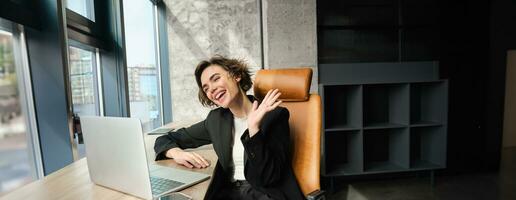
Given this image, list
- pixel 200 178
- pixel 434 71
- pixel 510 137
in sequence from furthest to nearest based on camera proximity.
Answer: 1. pixel 510 137
2. pixel 434 71
3. pixel 200 178

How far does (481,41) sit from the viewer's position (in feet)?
11.2

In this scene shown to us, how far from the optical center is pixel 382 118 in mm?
3428

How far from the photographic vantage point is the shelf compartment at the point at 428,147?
3.17 m

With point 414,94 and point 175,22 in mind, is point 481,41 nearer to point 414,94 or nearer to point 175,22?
point 414,94

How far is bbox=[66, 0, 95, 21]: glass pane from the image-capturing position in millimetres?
1741

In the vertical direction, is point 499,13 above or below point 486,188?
above

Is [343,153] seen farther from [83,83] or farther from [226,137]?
[83,83]

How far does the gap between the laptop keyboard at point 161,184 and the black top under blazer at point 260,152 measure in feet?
0.54

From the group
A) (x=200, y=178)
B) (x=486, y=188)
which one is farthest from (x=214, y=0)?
(x=486, y=188)

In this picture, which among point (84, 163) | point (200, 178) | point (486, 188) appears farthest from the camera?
point (486, 188)

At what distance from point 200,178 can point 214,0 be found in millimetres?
2843

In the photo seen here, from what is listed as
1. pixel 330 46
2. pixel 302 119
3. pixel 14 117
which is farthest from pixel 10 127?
pixel 330 46

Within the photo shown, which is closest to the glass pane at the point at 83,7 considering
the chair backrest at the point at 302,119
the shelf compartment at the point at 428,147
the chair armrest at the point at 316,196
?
the chair backrest at the point at 302,119

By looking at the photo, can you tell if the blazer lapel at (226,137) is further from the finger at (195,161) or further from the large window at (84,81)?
the large window at (84,81)
